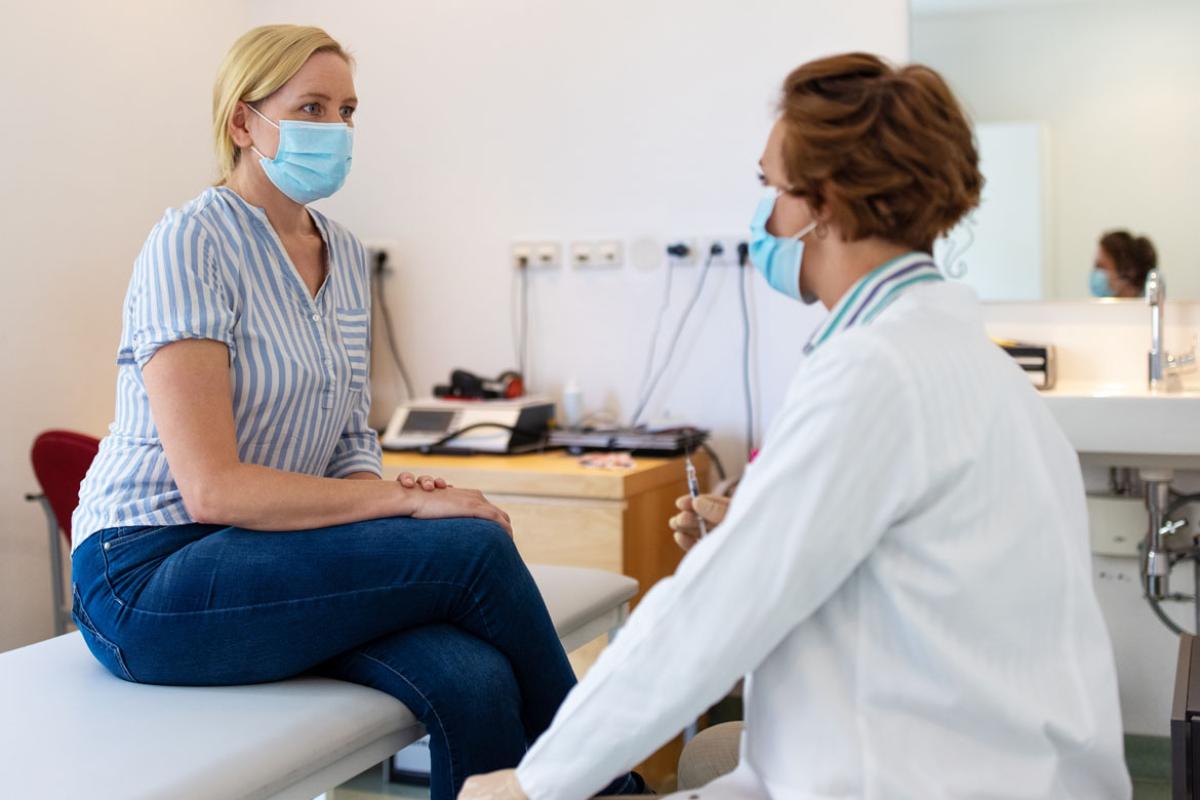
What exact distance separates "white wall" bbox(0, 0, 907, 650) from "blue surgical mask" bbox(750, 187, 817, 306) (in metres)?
1.98

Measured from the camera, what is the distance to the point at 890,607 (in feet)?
3.03

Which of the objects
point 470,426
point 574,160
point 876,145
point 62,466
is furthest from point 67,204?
point 876,145

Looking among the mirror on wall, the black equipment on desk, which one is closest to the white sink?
the mirror on wall

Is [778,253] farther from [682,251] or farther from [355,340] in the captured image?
[682,251]

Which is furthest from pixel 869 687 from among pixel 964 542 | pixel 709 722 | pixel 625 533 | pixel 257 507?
pixel 709 722

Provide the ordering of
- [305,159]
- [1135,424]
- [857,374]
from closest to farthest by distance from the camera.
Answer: [857,374], [305,159], [1135,424]

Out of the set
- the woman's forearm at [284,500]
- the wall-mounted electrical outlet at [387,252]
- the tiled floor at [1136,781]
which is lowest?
the tiled floor at [1136,781]

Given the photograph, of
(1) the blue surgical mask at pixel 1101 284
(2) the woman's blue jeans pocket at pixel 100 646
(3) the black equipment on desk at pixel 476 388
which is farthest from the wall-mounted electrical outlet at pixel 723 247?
(2) the woman's blue jeans pocket at pixel 100 646

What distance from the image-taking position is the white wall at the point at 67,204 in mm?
2842

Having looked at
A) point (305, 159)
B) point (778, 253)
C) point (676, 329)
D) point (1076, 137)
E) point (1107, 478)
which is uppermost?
point (1076, 137)

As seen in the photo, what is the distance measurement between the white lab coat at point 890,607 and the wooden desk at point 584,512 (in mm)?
1613

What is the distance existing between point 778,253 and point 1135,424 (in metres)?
1.63

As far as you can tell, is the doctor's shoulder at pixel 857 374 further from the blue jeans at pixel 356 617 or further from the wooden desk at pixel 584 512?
the wooden desk at pixel 584 512

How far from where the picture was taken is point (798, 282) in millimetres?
1114
